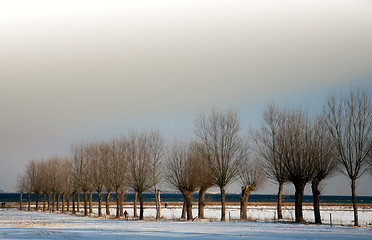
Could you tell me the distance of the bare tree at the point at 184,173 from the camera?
4375 centimetres

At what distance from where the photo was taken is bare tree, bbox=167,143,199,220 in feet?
144

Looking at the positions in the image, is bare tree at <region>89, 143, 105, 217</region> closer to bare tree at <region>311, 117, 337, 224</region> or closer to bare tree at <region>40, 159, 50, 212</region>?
bare tree at <region>40, 159, 50, 212</region>

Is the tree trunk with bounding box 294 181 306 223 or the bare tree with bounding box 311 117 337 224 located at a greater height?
the bare tree with bounding box 311 117 337 224

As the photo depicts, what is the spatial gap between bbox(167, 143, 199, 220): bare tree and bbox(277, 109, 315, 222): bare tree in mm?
11106

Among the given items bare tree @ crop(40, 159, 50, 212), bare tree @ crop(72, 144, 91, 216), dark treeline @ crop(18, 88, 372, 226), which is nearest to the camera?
dark treeline @ crop(18, 88, 372, 226)

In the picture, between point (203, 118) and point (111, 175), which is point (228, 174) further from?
point (111, 175)

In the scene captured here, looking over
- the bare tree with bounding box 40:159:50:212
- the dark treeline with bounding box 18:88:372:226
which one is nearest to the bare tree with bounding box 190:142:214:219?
the dark treeline with bounding box 18:88:372:226

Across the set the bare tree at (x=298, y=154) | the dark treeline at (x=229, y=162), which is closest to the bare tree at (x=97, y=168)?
the dark treeline at (x=229, y=162)

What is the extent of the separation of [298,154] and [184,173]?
1430 cm

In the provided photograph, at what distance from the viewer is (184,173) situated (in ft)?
146

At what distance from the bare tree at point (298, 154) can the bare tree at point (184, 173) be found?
1111cm

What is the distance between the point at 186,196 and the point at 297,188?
13312mm

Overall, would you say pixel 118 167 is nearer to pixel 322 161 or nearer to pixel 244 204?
pixel 244 204

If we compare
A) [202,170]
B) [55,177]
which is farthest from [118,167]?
[55,177]
